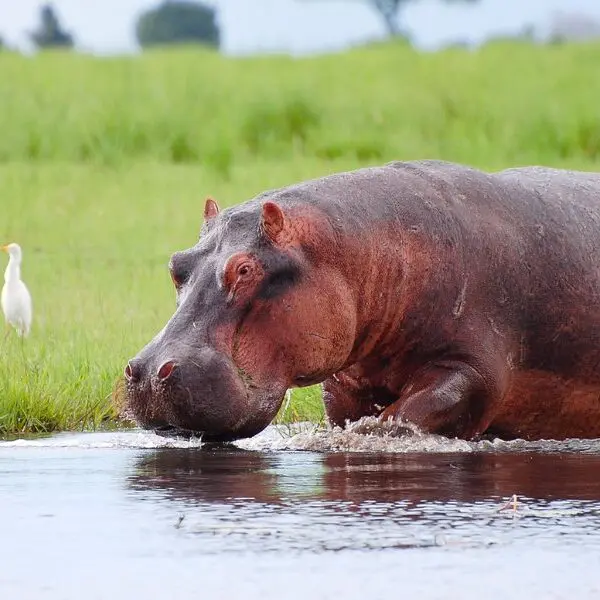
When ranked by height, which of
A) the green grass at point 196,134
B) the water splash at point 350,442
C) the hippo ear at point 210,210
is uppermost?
the green grass at point 196,134

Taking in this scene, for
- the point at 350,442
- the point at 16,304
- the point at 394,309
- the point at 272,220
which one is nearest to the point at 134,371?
the point at 272,220

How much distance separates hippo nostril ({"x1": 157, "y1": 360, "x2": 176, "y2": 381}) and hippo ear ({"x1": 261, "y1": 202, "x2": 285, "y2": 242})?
0.61 meters

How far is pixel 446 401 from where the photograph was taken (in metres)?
5.91

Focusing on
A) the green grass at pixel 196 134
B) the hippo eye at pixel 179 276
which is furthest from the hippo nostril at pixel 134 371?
the green grass at pixel 196 134

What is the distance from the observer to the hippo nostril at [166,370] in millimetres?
5305

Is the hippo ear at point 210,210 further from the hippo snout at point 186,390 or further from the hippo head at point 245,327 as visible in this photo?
the hippo snout at point 186,390

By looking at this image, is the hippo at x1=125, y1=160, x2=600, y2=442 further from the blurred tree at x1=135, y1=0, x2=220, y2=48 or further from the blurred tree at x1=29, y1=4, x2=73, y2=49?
the blurred tree at x1=135, y1=0, x2=220, y2=48

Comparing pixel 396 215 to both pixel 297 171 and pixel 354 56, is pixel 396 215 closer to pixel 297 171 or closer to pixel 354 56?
pixel 297 171

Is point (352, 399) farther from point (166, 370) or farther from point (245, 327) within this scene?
point (166, 370)

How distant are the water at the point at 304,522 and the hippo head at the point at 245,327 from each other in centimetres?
18

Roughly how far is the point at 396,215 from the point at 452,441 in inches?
31.2

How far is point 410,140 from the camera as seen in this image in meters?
18.7

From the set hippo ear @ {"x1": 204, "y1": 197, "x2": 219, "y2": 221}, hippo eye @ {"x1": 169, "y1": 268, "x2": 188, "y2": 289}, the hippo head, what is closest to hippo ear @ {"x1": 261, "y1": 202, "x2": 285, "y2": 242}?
the hippo head

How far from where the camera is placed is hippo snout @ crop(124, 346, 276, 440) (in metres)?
5.32
